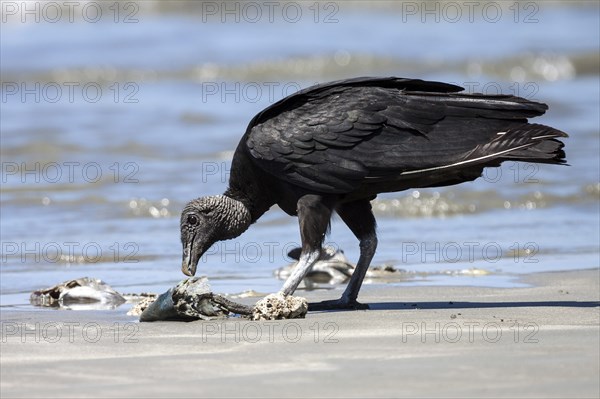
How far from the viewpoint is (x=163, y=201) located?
37.1ft

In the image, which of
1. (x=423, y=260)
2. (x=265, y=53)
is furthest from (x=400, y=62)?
(x=423, y=260)

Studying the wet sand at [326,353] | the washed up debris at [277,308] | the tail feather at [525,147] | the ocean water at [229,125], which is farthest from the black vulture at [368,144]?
Result: the ocean water at [229,125]

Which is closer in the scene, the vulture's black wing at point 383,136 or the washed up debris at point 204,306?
the washed up debris at point 204,306

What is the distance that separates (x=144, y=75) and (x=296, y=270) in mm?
15430

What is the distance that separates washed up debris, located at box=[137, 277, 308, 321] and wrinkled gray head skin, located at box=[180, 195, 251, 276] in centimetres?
41

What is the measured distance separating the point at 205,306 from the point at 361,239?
1213 mm

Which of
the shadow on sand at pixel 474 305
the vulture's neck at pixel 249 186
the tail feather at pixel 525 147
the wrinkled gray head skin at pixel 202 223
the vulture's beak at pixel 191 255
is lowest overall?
the shadow on sand at pixel 474 305

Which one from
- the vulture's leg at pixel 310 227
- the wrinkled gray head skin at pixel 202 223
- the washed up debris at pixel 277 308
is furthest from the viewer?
the wrinkled gray head skin at pixel 202 223

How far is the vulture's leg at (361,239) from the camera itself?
7133 mm

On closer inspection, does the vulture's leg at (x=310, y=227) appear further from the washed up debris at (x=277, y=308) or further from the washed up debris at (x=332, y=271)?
the washed up debris at (x=332, y=271)

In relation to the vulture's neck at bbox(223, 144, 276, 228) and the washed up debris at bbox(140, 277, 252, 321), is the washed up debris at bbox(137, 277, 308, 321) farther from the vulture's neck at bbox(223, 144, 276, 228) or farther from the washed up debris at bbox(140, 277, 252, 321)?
the vulture's neck at bbox(223, 144, 276, 228)

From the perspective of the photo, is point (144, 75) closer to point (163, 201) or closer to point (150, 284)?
point (163, 201)

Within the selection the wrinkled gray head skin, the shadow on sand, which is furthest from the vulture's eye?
the shadow on sand

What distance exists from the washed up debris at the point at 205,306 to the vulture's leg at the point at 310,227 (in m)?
0.27
